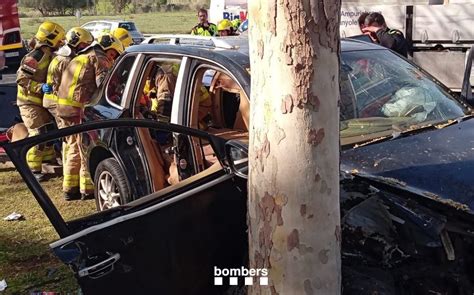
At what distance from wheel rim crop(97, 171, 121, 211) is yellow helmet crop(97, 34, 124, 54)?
7.31 feet

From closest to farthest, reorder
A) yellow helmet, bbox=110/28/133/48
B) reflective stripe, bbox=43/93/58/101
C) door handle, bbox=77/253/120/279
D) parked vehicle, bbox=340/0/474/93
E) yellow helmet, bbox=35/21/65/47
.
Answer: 1. door handle, bbox=77/253/120/279
2. reflective stripe, bbox=43/93/58/101
3. yellow helmet, bbox=35/21/65/47
4. yellow helmet, bbox=110/28/133/48
5. parked vehicle, bbox=340/0/474/93

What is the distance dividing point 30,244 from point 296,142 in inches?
153

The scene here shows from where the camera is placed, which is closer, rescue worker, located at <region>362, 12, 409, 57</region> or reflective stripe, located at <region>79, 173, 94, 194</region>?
reflective stripe, located at <region>79, 173, 94, 194</region>

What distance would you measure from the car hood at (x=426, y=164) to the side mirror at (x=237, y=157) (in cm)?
52

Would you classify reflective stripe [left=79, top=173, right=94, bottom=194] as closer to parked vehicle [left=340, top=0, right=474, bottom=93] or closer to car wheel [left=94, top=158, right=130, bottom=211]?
car wheel [left=94, top=158, right=130, bottom=211]

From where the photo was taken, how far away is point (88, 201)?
254 inches

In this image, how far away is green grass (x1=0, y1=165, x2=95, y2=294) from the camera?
448 cm

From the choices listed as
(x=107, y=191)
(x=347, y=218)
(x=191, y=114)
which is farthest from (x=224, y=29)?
(x=347, y=218)

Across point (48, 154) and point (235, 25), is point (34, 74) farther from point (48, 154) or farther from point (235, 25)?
point (235, 25)

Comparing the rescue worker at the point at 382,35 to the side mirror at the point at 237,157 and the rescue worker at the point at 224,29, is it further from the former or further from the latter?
the rescue worker at the point at 224,29

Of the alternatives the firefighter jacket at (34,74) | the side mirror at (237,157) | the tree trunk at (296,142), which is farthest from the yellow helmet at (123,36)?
the tree trunk at (296,142)

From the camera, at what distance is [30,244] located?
17.4ft

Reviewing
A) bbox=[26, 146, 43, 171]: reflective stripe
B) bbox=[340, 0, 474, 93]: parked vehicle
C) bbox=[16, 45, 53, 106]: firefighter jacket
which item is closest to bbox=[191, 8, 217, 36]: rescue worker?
bbox=[340, 0, 474, 93]: parked vehicle

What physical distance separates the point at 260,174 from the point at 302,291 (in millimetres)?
412
